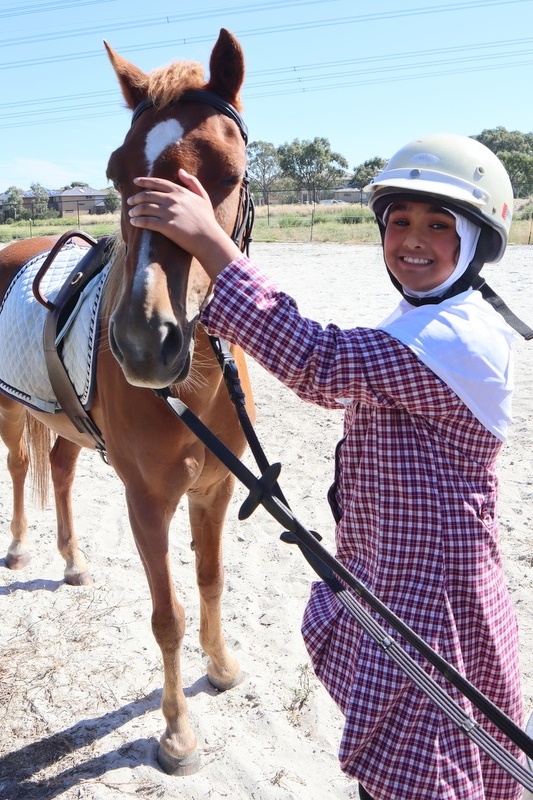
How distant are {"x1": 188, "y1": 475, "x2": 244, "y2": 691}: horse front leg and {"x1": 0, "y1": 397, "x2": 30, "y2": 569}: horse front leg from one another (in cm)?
150

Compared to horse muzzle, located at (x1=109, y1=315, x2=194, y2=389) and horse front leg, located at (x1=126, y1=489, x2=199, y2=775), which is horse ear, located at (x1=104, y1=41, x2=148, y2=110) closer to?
horse muzzle, located at (x1=109, y1=315, x2=194, y2=389)

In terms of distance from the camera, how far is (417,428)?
4.58ft

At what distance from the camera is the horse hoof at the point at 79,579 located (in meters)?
3.70

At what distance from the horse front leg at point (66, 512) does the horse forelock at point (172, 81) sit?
249 centimetres

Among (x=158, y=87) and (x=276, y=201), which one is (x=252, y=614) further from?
(x=276, y=201)

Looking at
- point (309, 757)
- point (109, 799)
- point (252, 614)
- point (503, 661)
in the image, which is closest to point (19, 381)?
point (252, 614)

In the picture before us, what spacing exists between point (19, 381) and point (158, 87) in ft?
5.92

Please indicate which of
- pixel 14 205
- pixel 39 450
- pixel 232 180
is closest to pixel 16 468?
pixel 39 450

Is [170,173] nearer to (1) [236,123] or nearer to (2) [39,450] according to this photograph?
(1) [236,123]

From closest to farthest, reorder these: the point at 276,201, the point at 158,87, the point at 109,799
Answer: the point at 158,87
the point at 109,799
the point at 276,201

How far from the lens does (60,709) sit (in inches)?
111

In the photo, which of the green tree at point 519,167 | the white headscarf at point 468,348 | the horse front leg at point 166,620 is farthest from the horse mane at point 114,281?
the green tree at point 519,167

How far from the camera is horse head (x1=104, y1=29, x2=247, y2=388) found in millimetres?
1477

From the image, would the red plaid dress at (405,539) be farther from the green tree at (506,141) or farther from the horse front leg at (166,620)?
the green tree at (506,141)
